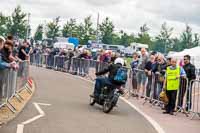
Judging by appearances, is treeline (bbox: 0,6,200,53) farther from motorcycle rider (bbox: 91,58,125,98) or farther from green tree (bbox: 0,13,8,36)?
motorcycle rider (bbox: 91,58,125,98)

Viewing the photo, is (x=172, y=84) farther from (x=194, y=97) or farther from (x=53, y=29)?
(x=53, y=29)

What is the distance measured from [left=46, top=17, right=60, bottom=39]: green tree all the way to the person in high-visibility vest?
76176mm

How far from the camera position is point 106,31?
90.8 m

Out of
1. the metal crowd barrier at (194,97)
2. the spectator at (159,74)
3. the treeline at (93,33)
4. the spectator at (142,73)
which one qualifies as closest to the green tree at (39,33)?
the treeline at (93,33)

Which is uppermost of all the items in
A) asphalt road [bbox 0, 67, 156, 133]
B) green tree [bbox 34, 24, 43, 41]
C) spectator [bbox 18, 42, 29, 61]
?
green tree [bbox 34, 24, 43, 41]

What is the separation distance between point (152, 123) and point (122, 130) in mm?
1973

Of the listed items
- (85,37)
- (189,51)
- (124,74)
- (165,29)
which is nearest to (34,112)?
(124,74)

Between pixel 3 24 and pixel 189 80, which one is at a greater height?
pixel 3 24

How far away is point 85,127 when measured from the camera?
11094 millimetres

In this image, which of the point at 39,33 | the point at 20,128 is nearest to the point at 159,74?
the point at 20,128

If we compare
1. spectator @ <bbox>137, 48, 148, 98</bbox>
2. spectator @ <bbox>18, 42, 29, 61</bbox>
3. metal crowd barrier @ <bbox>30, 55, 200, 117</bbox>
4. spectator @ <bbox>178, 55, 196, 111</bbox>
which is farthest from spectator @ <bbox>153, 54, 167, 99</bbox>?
spectator @ <bbox>18, 42, 29, 61</bbox>

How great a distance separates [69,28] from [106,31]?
7.47 m

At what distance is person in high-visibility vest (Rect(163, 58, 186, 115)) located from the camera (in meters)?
15.8

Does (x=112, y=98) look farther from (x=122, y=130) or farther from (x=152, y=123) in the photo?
(x=122, y=130)
